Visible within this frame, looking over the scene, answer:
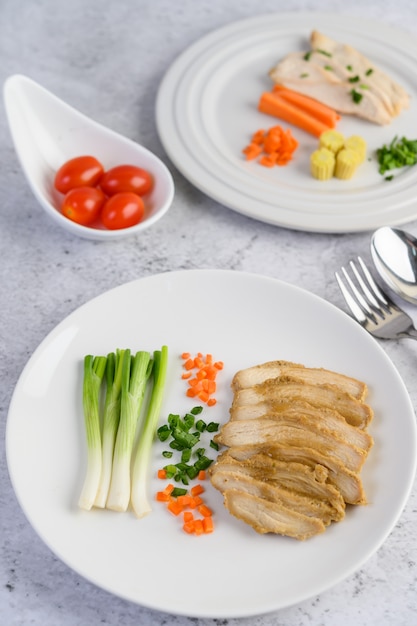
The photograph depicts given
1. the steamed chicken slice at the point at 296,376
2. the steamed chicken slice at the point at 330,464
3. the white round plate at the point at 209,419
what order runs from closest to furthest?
the white round plate at the point at 209,419 < the steamed chicken slice at the point at 330,464 < the steamed chicken slice at the point at 296,376

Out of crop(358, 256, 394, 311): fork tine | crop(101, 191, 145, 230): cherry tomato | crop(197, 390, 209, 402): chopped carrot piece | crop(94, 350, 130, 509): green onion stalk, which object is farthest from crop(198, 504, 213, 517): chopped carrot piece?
crop(101, 191, 145, 230): cherry tomato

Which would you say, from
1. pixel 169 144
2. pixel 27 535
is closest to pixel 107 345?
pixel 27 535

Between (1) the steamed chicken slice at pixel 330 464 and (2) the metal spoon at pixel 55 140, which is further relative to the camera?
(2) the metal spoon at pixel 55 140

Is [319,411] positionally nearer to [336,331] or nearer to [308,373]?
[308,373]

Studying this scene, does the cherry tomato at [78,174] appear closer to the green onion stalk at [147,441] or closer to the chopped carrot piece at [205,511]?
the green onion stalk at [147,441]

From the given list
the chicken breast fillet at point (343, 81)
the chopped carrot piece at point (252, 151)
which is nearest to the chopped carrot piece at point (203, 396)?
the chopped carrot piece at point (252, 151)

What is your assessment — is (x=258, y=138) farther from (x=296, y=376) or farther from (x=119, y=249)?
(x=296, y=376)

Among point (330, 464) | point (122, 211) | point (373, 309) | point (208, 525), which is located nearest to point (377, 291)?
point (373, 309)
